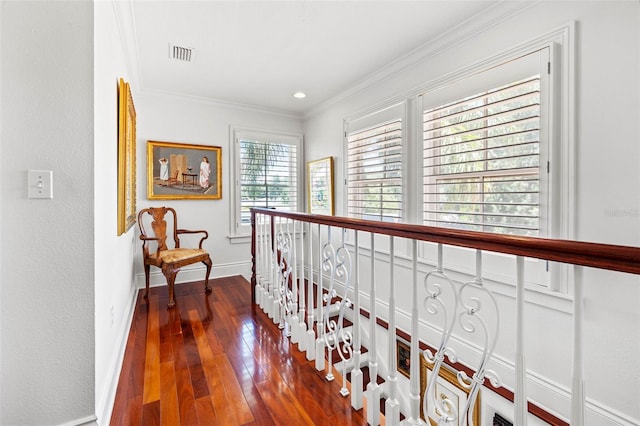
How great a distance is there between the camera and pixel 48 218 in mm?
1244

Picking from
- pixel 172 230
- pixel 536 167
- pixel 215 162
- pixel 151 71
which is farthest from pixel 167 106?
pixel 536 167

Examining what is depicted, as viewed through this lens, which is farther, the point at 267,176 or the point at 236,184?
the point at 267,176

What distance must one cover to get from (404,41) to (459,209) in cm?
161

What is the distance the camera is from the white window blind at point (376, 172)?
3092mm

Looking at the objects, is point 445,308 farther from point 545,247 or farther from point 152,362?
point 152,362

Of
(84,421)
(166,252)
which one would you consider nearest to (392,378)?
(84,421)

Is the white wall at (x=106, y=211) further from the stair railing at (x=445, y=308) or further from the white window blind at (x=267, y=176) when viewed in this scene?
the white window blind at (x=267, y=176)

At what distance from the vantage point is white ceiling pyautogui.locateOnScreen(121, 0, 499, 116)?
2.18 m

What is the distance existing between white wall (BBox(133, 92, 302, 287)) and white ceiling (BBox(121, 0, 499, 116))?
268 millimetres

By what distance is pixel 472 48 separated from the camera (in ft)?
7.73

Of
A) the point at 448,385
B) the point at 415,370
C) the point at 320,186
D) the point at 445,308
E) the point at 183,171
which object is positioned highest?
the point at 183,171

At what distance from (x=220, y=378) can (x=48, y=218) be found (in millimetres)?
1262

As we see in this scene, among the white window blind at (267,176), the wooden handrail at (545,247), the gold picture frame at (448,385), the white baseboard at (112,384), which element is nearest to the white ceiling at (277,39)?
the white window blind at (267,176)

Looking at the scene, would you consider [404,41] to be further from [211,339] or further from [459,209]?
[211,339]
